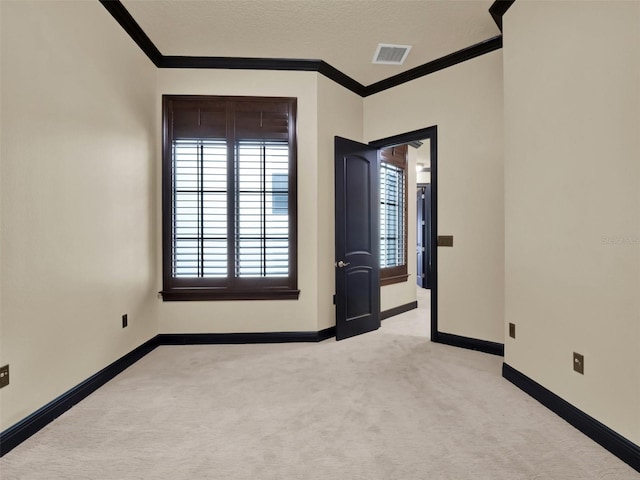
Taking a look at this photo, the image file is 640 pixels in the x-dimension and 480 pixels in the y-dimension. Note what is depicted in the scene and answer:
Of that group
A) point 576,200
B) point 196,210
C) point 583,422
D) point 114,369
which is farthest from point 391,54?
point 114,369

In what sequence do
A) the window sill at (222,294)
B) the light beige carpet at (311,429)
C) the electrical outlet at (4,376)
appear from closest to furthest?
the light beige carpet at (311,429) < the electrical outlet at (4,376) < the window sill at (222,294)

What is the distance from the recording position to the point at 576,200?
7.02 feet

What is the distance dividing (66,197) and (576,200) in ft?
10.7

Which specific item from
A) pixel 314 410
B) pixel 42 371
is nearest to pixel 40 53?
pixel 42 371

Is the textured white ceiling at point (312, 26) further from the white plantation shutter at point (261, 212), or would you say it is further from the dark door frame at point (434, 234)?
the white plantation shutter at point (261, 212)

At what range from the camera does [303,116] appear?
3854mm

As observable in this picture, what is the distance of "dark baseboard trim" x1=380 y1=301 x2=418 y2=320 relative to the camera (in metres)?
4.94

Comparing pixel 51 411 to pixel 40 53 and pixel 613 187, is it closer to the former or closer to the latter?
pixel 40 53

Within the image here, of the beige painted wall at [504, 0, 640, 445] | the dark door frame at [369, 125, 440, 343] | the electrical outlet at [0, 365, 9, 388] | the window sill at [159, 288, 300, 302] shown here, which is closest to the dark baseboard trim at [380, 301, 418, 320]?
the dark door frame at [369, 125, 440, 343]

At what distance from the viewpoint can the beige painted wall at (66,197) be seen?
1944 millimetres

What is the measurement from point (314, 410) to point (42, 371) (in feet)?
5.52

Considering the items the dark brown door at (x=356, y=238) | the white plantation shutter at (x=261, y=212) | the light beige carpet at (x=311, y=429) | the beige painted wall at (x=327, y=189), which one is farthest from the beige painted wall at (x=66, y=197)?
the dark brown door at (x=356, y=238)

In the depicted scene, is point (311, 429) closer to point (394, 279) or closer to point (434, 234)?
point (434, 234)

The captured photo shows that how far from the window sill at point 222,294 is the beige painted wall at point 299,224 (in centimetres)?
5
